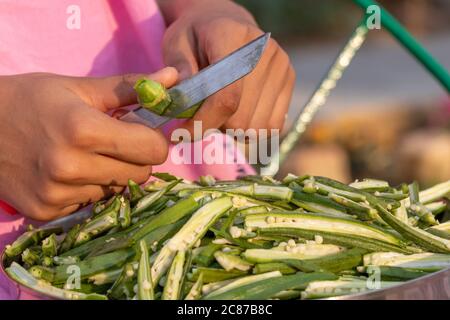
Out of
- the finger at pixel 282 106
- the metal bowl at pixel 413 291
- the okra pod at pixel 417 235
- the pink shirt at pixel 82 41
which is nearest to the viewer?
the metal bowl at pixel 413 291

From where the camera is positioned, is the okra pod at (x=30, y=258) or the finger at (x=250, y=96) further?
the finger at (x=250, y=96)

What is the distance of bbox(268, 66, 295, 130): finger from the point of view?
1.72 metres

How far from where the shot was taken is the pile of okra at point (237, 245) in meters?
1.17

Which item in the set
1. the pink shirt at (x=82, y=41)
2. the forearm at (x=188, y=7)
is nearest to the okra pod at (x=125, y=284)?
the pink shirt at (x=82, y=41)

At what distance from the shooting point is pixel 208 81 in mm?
1316

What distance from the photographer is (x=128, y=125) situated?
53.4 inches

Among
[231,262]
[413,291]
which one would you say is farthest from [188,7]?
[413,291]

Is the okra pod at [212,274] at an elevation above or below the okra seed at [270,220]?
below

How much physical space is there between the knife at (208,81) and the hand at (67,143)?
31mm

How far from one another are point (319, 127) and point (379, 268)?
12.0ft

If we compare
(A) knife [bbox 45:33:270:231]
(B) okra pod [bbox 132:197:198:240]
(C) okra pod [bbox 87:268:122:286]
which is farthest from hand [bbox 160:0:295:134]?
(C) okra pod [bbox 87:268:122:286]

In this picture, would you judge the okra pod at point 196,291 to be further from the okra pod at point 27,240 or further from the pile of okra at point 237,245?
the okra pod at point 27,240

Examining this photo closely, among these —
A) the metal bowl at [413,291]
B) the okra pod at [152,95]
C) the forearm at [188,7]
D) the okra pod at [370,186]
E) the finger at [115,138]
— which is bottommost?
the metal bowl at [413,291]
